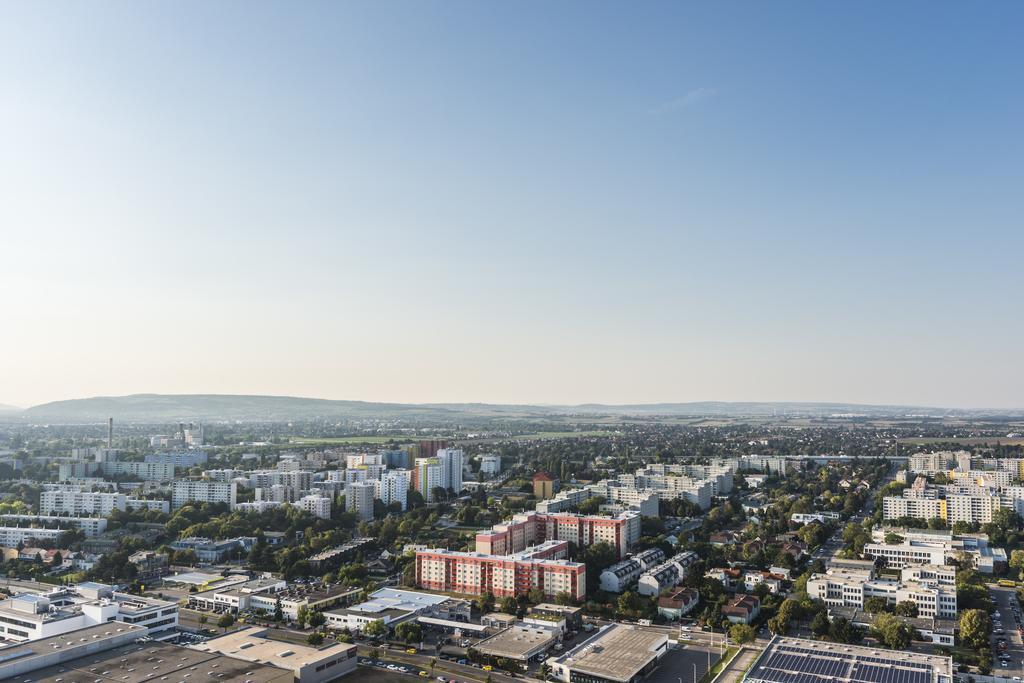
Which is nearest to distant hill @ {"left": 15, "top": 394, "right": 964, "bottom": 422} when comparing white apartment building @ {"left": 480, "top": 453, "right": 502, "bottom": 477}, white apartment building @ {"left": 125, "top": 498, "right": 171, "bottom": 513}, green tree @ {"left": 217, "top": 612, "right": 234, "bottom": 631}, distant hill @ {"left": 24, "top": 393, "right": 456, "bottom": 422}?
distant hill @ {"left": 24, "top": 393, "right": 456, "bottom": 422}

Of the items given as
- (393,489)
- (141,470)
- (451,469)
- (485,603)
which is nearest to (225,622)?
(485,603)

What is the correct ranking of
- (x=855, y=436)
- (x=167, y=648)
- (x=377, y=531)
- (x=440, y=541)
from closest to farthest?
(x=167, y=648)
(x=440, y=541)
(x=377, y=531)
(x=855, y=436)

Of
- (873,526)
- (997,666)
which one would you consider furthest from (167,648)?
(873,526)

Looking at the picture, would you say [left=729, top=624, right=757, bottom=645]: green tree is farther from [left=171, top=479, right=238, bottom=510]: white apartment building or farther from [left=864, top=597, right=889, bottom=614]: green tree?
[left=171, top=479, right=238, bottom=510]: white apartment building

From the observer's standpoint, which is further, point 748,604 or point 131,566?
point 131,566

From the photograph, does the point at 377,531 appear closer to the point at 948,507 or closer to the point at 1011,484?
the point at 948,507

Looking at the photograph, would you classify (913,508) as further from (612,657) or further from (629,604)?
(612,657)
